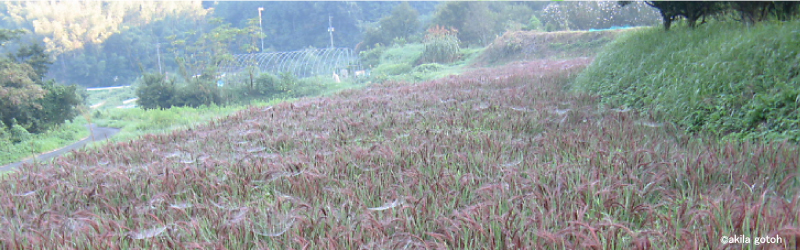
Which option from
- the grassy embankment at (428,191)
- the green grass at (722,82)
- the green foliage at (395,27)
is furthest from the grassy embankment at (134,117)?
the green foliage at (395,27)

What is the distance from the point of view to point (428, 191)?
273 centimetres

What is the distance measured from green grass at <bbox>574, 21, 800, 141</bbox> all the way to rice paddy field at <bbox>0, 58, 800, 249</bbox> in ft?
1.55

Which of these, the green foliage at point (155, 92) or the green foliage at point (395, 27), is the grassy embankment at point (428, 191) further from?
Result: the green foliage at point (395, 27)

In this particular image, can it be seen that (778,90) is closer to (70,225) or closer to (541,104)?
(541,104)

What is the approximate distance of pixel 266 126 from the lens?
5715 millimetres

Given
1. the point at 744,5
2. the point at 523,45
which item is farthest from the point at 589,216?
the point at 523,45

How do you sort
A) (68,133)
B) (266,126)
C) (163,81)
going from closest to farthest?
(266,126), (68,133), (163,81)

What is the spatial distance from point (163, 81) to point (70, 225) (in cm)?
2028

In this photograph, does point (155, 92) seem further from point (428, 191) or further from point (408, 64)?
point (428, 191)

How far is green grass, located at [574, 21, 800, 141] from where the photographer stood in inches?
157

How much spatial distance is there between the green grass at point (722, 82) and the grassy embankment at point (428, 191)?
1.82 ft

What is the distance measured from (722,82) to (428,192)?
12.4 feet

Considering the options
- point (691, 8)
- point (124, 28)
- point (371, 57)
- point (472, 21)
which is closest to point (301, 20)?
point (371, 57)

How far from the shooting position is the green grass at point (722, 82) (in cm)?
399
